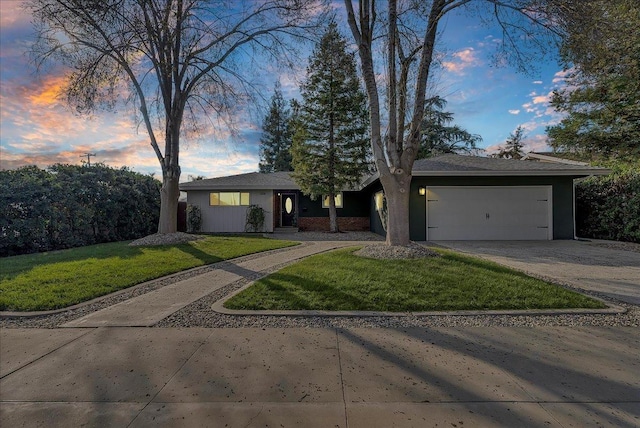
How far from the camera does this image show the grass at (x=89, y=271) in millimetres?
4441

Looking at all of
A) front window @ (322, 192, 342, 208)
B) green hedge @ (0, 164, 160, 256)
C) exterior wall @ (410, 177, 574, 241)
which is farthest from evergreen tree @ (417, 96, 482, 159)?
green hedge @ (0, 164, 160, 256)

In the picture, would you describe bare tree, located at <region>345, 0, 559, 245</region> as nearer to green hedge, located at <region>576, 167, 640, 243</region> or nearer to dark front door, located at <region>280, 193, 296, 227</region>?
green hedge, located at <region>576, 167, 640, 243</region>

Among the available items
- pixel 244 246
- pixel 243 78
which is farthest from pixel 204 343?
pixel 243 78

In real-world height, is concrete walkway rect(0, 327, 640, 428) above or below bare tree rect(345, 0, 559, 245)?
below

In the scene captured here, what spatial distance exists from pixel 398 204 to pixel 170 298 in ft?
17.4

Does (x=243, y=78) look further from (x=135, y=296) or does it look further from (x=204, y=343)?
(x=204, y=343)

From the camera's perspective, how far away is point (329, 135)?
47.8ft

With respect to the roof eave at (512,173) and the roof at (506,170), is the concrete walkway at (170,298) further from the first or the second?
the roof at (506,170)

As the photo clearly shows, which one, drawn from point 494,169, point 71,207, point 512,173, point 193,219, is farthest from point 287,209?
point 512,173

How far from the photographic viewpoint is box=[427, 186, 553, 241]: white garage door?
11367 mm

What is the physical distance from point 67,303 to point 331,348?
3.95 m

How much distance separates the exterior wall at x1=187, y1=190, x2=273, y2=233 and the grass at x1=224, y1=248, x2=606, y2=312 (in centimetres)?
927

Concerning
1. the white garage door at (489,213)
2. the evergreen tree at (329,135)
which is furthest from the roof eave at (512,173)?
the evergreen tree at (329,135)

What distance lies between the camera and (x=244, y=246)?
9750 mm
